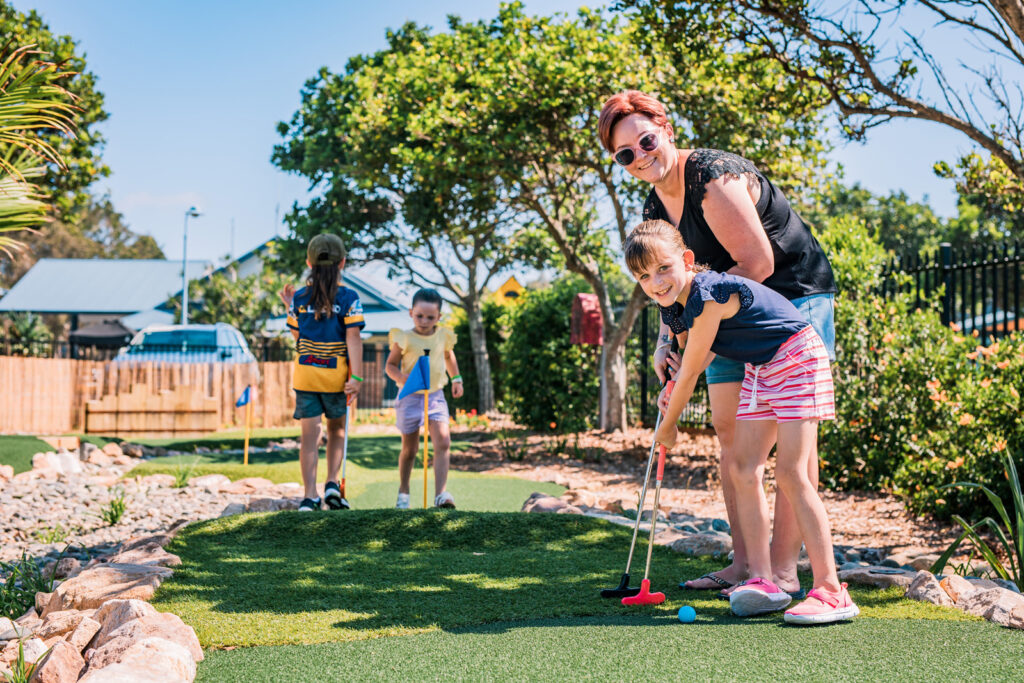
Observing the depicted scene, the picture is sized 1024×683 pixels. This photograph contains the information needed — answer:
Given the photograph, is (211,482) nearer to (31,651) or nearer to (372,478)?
(372,478)

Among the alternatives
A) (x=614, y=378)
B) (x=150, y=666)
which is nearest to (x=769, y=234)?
(x=150, y=666)

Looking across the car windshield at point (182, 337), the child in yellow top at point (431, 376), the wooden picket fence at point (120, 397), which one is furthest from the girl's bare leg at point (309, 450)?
the car windshield at point (182, 337)

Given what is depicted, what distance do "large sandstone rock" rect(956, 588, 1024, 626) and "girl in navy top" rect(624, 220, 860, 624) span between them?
469mm

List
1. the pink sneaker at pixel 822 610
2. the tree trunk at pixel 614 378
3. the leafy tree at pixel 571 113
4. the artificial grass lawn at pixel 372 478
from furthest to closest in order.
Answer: the tree trunk at pixel 614 378 < the leafy tree at pixel 571 113 < the artificial grass lawn at pixel 372 478 < the pink sneaker at pixel 822 610

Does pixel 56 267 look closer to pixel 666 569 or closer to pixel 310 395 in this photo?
pixel 310 395

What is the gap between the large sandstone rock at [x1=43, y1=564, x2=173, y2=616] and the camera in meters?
3.03

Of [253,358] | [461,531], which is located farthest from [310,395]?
[253,358]

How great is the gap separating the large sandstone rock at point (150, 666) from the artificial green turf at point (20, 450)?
6763mm

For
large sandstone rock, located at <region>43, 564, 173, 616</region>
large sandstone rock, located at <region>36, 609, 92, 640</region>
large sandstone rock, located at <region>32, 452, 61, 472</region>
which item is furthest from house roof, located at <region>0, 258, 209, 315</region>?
large sandstone rock, located at <region>36, 609, 92, 640</region>

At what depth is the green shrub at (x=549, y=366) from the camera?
12148 mm

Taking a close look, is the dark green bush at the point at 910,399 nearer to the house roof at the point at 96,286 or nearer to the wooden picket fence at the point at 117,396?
the wooden picket fence at the point at 117,396

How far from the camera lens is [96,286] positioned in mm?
33219

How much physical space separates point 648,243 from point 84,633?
6.96 ft

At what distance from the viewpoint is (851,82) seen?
6262 mm
